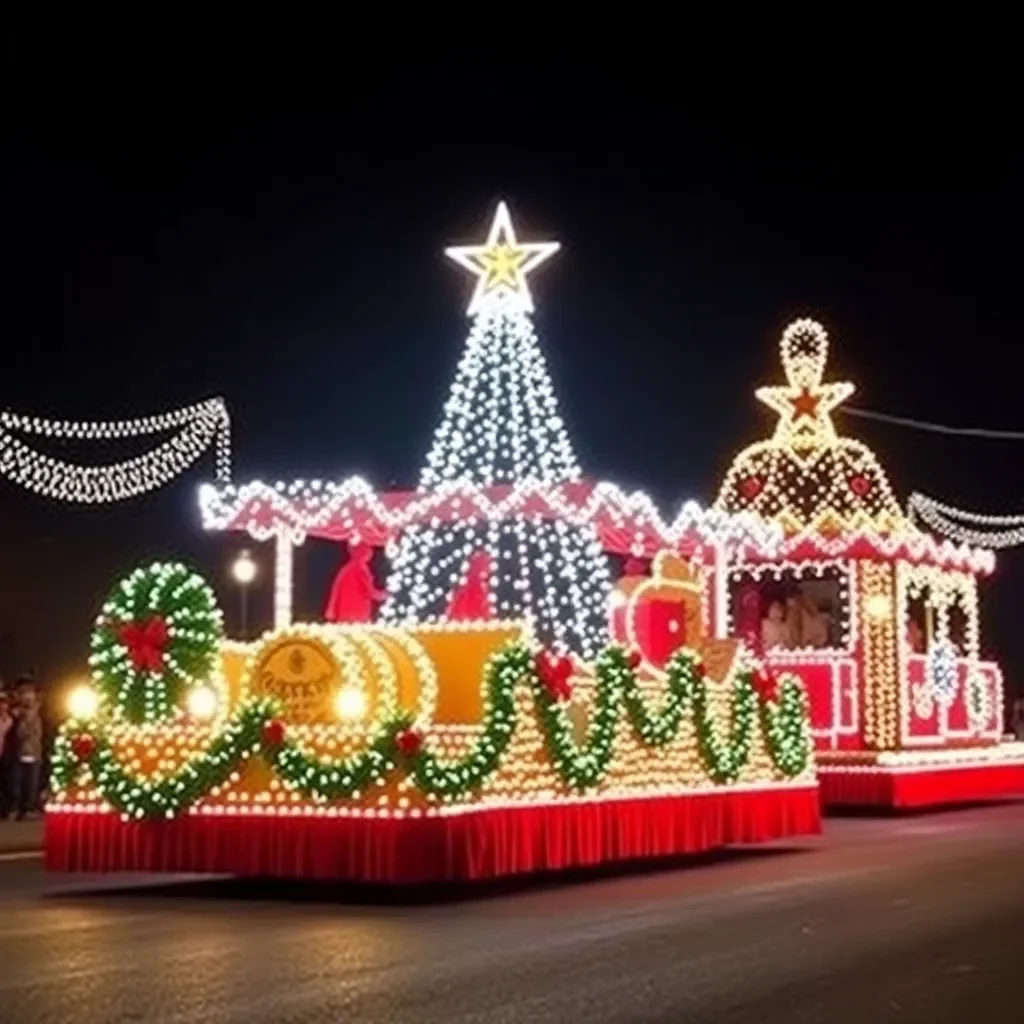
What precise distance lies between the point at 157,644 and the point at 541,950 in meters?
5.64

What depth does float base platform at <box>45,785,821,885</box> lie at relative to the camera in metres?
14.9

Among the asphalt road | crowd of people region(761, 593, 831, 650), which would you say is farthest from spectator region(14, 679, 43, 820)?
crowd of people region(761, 593, 831, 650)

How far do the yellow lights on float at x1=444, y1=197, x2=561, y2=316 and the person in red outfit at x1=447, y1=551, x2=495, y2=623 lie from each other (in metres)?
2.33

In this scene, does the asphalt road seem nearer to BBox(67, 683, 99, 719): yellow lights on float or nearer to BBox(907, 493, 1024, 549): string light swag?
BBox(67, 683, 99, 719): yellow lights on float

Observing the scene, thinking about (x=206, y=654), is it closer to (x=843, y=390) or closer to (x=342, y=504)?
(x=342, y=504)

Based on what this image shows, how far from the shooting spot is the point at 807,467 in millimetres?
28547

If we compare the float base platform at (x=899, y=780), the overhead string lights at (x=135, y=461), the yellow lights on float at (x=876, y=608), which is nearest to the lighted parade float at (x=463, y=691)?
the overhead string lights at (x=135, y=461)

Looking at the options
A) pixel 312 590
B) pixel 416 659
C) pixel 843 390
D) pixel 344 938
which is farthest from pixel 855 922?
pixel 312 590

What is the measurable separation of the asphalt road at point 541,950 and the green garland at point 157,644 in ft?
4.82

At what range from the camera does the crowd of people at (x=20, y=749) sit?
23.4 metres

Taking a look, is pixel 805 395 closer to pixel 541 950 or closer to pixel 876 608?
pixel 876 608

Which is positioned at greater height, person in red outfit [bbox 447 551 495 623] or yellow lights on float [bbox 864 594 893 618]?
yellow lights on float [bbox 864 594 893 618]

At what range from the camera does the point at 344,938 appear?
12422mm

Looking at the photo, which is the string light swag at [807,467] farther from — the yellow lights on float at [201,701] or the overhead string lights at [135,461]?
the yellow lights on float at [201,701]
